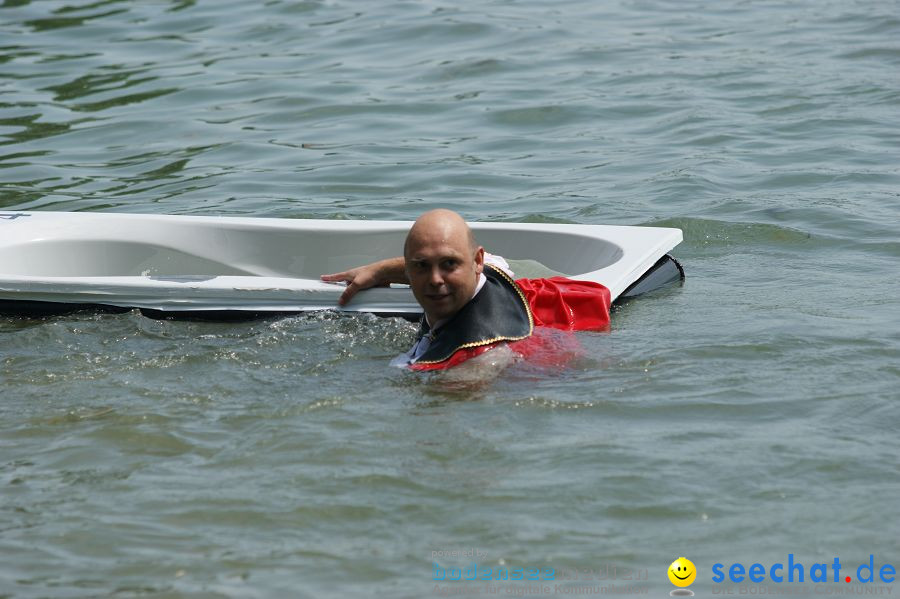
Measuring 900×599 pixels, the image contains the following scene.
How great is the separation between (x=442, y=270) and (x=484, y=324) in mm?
271

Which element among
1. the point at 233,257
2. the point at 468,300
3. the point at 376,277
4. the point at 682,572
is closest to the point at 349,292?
the point at 376,277

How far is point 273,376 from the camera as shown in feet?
16.5

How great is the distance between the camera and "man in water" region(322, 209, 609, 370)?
4688mm

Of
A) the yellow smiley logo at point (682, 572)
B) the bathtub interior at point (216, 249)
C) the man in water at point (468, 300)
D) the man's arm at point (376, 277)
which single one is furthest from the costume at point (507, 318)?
the yellow smiley logo at point (682, 572)

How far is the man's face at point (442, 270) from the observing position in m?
4.67

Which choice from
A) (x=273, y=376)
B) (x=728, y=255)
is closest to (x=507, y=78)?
(x=728, y=255)

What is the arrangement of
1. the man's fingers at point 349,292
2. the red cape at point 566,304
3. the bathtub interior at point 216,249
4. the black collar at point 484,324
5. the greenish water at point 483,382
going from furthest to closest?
1. the bathtub interior at point 216,249
2. the man's fingers at point 349,292
3. the red cape at point 566,304
4. the black collar at point 484,324
5. the greenish water at point 483,382

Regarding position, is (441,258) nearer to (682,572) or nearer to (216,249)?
(682,572)

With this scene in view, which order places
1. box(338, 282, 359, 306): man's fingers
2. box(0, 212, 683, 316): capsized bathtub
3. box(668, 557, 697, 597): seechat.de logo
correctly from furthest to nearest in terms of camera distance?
1. box(0, 212, 683, 316): capsized bathtub
2. box(338, 282, 359, 306): man's fingers
3. box(668, 557, 697, 597): seechat.de logo

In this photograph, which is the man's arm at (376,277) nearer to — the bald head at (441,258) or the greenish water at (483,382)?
the greenish water at (483,382)

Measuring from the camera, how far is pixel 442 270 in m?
4.70

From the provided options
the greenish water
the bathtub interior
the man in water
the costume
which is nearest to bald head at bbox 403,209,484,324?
the man in water

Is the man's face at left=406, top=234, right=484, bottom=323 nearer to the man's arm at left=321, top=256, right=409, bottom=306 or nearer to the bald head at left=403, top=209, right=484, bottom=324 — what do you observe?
the bald head at left=403, top=209, right=484, bottom=324

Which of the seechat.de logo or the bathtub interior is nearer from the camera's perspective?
the seechat.de logo
